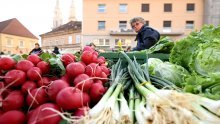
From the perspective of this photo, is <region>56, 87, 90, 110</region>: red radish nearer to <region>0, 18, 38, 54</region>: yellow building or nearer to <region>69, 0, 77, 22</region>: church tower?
<region>0, 18, 38, 54</region>: yellow building

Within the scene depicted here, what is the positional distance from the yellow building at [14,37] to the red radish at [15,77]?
155 feet

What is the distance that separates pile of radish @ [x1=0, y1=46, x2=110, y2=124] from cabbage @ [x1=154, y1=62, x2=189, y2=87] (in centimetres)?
62

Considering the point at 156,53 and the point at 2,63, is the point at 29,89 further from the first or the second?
the point at 156,53

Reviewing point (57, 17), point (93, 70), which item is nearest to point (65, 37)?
point (57, 17)

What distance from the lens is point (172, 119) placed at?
1219 mm

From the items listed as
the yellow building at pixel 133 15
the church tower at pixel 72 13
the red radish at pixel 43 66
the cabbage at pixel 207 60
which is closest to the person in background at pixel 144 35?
the cabbage at pixel 207 60

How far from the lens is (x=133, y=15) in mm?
33094

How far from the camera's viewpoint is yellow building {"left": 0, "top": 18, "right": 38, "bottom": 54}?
48.6 m

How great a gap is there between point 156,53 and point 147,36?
135 cm

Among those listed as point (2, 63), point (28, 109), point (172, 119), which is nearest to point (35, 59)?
point (2, 63)

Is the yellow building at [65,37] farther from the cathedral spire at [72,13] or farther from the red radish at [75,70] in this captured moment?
the red radish at [75,70]

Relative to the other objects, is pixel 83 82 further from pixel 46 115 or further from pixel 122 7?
pixel 122 7

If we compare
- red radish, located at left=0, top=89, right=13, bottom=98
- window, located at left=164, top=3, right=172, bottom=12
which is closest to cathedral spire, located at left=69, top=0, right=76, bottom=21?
window, located at left=164, top=3, right=172, bottom=12

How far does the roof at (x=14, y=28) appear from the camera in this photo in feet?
164
